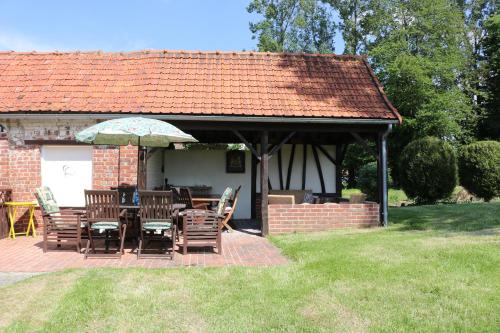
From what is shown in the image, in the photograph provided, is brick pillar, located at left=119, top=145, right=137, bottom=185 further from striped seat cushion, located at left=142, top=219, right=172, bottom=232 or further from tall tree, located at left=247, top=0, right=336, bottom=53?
tall tree, located at left=247, top=0, right=336, bottom=53

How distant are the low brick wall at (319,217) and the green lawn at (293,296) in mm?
2352

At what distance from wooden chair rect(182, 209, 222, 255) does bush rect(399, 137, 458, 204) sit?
36.2 feet

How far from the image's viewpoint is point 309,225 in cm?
938

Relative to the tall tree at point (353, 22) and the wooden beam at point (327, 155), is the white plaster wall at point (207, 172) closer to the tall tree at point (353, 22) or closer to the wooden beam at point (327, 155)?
the wooden beam at point (327, 155)

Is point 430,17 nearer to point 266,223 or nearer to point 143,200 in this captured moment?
point 266,223

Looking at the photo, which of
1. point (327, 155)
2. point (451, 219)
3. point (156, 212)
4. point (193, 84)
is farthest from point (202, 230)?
point (327, 155)

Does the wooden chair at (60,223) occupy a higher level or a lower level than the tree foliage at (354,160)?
lower

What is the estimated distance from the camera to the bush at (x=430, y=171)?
1593 cm

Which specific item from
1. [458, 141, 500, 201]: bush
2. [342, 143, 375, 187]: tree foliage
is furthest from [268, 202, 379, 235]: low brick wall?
[342, 143, 375, 187]: tree foliage

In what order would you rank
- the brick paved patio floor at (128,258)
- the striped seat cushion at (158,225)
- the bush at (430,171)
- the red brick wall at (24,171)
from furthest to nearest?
the bush at (430,171)
the red brick wall at (24,171)
the striped seat cushion at (158,225)
the brick paved patio floor at (128,258)

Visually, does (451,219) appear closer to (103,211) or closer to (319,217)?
(319,217)

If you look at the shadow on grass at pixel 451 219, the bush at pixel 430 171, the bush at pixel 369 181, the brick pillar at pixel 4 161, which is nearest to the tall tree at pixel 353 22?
the bush at pixel 369 181

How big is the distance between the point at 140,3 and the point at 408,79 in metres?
14.2

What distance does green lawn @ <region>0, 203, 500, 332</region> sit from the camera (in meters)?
4.01
